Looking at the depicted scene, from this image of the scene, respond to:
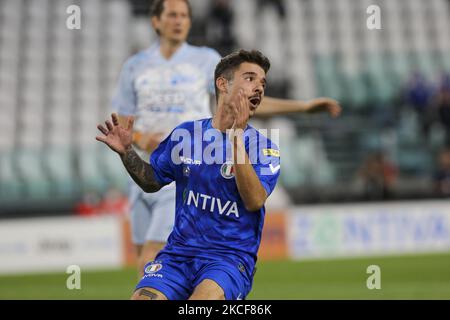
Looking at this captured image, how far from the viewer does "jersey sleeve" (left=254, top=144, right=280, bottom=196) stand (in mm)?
4973

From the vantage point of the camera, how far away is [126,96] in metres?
7.12

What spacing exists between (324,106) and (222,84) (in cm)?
145

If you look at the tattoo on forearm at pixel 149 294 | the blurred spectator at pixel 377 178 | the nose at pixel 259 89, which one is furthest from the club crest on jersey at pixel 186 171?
the blurred spectator at pixel 377 178

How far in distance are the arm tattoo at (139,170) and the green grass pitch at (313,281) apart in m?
4.76

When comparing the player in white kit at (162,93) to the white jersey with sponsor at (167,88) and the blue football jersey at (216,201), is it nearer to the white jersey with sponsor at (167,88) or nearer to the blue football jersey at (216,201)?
the white jersey with sponsor at (167,88)

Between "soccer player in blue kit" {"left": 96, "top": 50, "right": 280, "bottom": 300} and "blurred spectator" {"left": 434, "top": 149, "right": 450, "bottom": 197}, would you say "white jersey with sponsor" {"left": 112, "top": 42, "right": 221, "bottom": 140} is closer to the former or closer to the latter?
"soccer player in blue kit" {"left": 96, "top": 50, "right": 280, "bottom": 300}

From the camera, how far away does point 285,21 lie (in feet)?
69.4

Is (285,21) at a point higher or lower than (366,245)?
higher

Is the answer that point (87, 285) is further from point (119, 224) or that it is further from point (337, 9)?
point (337, 9)

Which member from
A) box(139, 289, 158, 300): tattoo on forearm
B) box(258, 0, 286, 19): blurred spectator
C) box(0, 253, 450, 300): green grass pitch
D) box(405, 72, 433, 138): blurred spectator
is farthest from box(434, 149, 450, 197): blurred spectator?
box(139, 289, 158, 300): tattoo on forearm

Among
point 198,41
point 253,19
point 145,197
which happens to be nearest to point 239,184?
point 145,197

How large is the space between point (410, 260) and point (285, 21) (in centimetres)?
824

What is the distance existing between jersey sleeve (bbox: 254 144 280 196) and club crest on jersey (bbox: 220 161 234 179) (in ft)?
0.44

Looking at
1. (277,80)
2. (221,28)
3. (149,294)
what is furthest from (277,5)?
(149,294)
